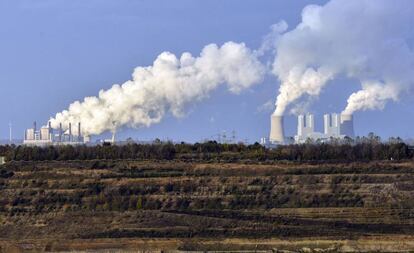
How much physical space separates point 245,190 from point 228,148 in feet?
87.2

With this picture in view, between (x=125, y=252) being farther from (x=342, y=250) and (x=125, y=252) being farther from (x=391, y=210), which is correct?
(x=391, y=210)

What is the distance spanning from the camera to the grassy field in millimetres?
84312

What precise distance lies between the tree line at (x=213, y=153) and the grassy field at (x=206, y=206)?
5.78m

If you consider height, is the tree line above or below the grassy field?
above

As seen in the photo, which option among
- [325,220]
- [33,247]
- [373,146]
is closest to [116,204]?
[33,247]

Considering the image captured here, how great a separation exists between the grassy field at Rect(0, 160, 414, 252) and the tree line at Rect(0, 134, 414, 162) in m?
5.78

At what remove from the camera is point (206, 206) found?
321 feet

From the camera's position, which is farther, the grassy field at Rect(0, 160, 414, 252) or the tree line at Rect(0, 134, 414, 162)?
the tree line at Rect(0, 134, 414, 162)

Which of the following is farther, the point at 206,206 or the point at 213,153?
the point at 213,153

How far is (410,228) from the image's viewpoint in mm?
87938

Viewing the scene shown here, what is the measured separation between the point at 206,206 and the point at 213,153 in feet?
87.9

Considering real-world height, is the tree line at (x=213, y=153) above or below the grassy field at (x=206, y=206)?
above

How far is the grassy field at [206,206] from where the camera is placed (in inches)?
3319

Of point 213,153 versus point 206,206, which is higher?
point 213,153
